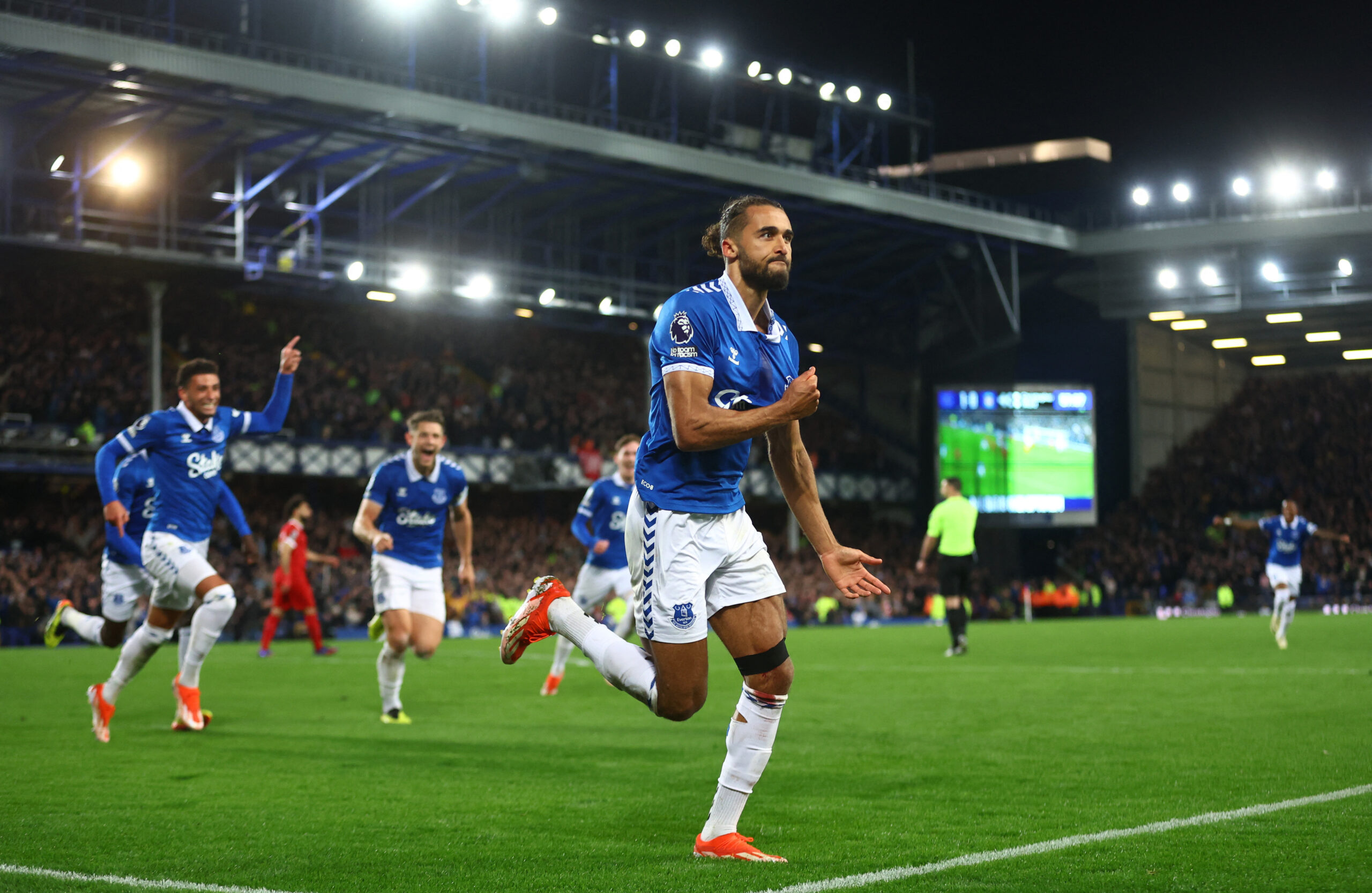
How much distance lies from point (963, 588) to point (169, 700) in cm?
1072

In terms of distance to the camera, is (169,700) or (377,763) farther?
(169,700)

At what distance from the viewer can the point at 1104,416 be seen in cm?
4981

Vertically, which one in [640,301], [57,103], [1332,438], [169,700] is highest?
[57,103]

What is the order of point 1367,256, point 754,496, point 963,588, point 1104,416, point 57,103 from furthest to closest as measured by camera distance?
point 1104,416, point 754,496, point 1367,256, point 57,103, point 963,588

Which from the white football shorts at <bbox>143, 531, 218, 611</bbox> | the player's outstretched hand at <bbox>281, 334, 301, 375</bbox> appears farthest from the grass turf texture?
the player's outstretched hand at <bbox>281, 334, 301, 375</bbox>

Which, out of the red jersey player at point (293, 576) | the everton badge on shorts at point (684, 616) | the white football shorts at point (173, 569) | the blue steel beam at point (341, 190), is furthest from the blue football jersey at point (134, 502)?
the blue steel beam at point (341, 190)

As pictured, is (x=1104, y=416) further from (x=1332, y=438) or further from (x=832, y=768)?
(x=832, y=768)

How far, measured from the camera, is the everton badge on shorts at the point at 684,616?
5195 mm

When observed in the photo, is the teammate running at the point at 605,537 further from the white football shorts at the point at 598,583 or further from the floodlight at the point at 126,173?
the floodlight at the point at 126,173

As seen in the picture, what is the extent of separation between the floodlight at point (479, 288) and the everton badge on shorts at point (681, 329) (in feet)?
102

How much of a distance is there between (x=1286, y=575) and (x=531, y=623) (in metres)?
17.9

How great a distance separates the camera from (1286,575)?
68.2ft

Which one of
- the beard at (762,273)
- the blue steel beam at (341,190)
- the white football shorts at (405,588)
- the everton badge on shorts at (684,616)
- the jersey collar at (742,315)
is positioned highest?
the blue steel beam at (341,190)

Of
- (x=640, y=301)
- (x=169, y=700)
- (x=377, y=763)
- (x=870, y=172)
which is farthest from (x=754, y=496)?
(x=377, y=763)
